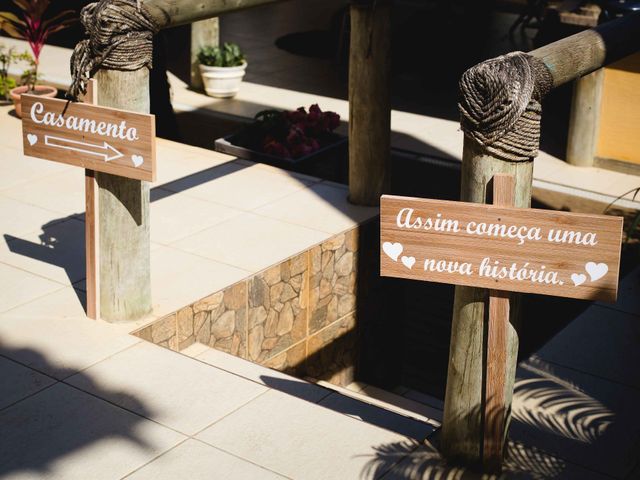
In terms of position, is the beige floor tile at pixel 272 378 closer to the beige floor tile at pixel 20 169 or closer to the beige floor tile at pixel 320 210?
the beige floor tile at pixel 320 210

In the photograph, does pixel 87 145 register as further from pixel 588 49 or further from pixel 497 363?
pixel 588 49

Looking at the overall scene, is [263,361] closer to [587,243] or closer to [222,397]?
[222,397]

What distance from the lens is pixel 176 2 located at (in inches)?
218

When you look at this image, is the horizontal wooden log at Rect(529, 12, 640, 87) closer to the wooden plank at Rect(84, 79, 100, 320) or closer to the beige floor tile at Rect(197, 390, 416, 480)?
the beige floor tile at Rect(197, 390, 416, 480)

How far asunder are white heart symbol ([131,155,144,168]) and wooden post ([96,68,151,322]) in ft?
1.21

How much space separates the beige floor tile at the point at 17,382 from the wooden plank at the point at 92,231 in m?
0.62

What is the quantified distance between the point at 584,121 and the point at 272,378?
560cm

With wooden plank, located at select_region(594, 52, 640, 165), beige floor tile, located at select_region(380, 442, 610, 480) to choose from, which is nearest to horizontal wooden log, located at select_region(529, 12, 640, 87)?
beige floor tile, located at select_region(380, 442, 610, 480)

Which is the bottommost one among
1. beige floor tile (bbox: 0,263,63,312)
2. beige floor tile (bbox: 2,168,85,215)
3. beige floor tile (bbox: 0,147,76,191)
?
beige floor tile (bbox: 0,263,63,312)

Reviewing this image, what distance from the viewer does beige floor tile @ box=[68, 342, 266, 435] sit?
4.86m

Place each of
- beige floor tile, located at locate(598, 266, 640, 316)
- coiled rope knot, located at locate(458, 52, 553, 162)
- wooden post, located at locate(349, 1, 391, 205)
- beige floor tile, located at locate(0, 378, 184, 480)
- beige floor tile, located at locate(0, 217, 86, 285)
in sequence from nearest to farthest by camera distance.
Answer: coiled rope knot, located at locate(458, 52, 553, 162) < beige floor tile, located at locate(0, 378, 184, 480) < beige floor tile, located at locate(0, 217, 86, 285) < beige floor tile, located at locate(598, 266, 640, 316) < wooden post, located at locate(349, 1, 391, 205)

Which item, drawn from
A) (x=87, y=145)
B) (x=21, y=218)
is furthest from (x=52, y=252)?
(x=87, y=145)

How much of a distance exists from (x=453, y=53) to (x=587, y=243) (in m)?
11.5

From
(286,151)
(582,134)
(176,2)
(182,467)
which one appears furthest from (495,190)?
(582,134)
